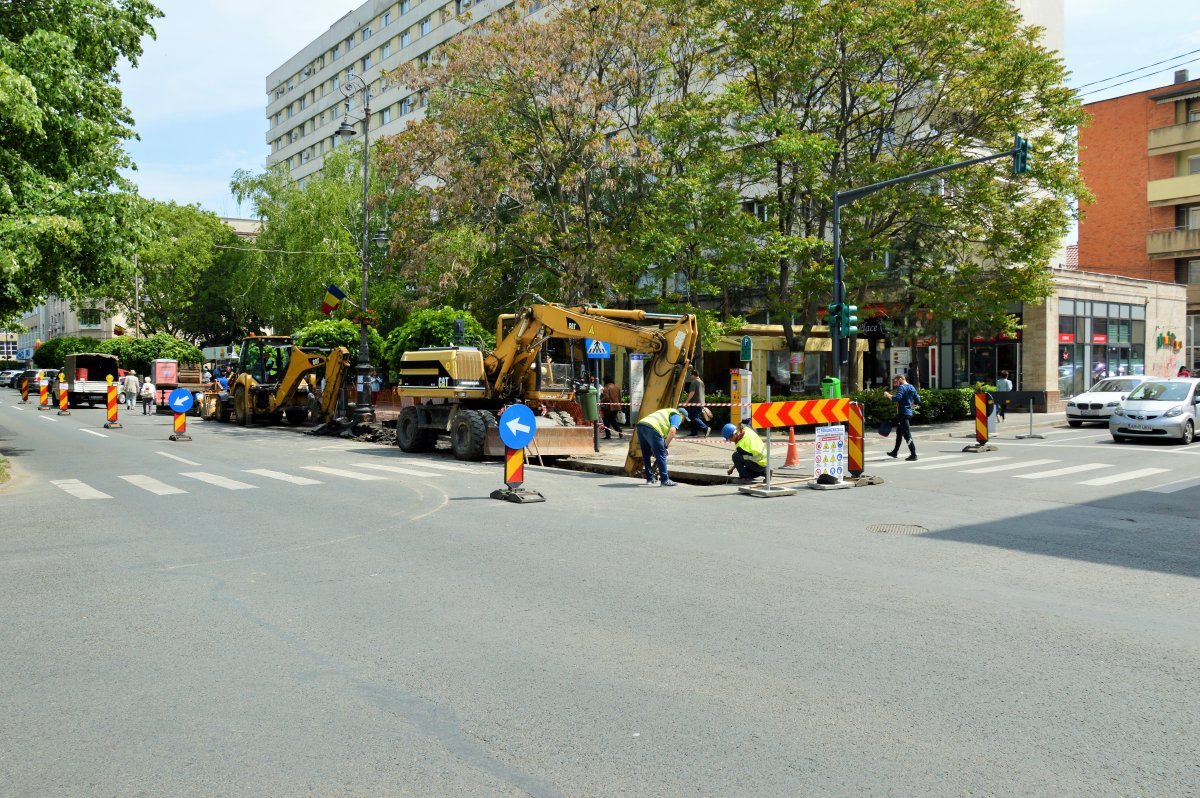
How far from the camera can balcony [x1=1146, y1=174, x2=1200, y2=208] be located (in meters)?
48.4

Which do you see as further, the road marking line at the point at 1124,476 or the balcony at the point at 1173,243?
the balcony at the point at 1173,243

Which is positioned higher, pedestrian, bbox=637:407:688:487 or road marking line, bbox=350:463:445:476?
pedestrian, bbox=637:407:688:487

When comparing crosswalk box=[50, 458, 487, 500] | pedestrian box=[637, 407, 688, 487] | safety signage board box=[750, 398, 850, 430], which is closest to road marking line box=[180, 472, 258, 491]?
crosswalk box=[50, 458, 487, 500]

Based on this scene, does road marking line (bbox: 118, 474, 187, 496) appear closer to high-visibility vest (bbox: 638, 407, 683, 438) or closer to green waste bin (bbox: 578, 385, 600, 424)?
high-visibility vest (bbox: 638, 407, 683, 438)

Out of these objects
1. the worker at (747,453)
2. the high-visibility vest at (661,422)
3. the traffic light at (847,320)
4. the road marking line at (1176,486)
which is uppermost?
the traffic light at (847,320)

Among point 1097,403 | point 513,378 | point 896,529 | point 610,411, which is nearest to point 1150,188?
point 1097,403

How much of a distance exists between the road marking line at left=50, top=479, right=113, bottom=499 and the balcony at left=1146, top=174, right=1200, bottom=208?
5183 centimetres

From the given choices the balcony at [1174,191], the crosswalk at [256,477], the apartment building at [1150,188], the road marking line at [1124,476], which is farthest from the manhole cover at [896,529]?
the balcony at [1174,191]

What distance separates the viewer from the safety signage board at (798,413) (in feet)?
46.1

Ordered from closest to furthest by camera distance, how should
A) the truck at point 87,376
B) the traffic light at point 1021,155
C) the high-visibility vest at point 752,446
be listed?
the high-visibility vest at point 752,446, the traffic light at point 1021,155, the truck at point 87,376

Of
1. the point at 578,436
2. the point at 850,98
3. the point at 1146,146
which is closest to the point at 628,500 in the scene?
the point at 578,436

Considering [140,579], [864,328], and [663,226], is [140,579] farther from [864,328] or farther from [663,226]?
[864,328]

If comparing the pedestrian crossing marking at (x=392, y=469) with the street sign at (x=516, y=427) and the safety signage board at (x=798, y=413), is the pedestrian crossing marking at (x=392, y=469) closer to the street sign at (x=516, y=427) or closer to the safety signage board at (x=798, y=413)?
the street sign at (x=516, y=427)

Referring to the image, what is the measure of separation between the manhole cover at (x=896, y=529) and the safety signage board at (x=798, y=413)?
349cm
